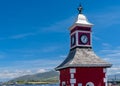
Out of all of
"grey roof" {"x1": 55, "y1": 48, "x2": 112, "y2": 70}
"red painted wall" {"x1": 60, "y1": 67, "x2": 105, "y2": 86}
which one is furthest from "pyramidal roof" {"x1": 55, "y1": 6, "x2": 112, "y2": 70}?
"red painted wall" {"x1": 60, "y1": 67, "x2": 105, "y2": 86}

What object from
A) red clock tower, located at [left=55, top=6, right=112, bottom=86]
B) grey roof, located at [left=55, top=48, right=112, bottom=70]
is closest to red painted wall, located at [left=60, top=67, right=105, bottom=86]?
red clock tower, located at [left=55, top=6, right=112, bottom=86]

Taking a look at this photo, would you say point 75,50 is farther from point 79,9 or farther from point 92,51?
point 79,9

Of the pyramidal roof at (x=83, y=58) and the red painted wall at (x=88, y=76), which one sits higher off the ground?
the pyramidal roof at (x=83, y=58)

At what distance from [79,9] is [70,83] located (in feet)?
14.7

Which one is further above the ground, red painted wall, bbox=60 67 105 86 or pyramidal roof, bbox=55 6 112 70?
pyramidal roof, bbox=55 6 112 70

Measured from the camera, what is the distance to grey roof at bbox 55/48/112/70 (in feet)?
52.6

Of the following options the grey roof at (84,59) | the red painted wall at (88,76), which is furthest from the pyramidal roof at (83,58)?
the red painted wall at (88,76)

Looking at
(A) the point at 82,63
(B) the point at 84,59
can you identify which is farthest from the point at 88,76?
(B) the point at 84,59

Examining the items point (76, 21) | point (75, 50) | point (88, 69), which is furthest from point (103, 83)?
point (76, 21)

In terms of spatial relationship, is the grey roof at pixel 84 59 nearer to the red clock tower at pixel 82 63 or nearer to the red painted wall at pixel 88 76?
the red clock tower at pixel 82 63

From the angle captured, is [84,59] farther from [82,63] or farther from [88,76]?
[88,76]

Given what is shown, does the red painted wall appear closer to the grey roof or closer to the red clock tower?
the red clock tower

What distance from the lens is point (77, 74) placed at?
52.5 feet

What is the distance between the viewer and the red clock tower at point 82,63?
16.0 m
